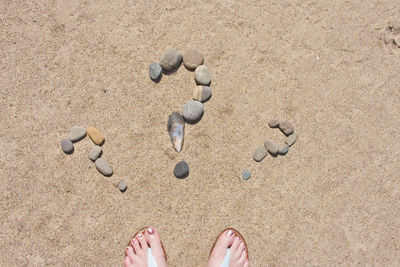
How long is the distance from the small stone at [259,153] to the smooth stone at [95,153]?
1.08 m

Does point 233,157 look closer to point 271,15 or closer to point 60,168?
point 271,15

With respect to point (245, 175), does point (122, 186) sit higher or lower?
lower

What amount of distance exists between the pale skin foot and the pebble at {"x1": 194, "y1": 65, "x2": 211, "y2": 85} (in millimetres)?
1088

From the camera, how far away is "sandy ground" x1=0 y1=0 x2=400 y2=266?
2172mm

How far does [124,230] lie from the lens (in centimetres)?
219

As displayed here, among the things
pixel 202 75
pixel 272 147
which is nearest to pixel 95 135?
pixel 202 75

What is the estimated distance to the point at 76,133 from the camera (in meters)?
2.16

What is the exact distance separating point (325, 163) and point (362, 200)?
375 mm

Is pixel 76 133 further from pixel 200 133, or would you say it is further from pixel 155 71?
pixel 200 133

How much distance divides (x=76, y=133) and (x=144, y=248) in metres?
0.93

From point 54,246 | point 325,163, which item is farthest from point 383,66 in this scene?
point 54,246

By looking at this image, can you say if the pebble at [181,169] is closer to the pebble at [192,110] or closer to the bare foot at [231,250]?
the pebble at [192,110]

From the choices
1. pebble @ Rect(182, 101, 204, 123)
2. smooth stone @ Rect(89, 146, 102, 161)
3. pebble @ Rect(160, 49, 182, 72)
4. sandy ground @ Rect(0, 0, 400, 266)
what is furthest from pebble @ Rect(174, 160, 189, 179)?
pebble @ Rect(160, 49, 182, 72)

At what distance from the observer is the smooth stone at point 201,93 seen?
2168mm
